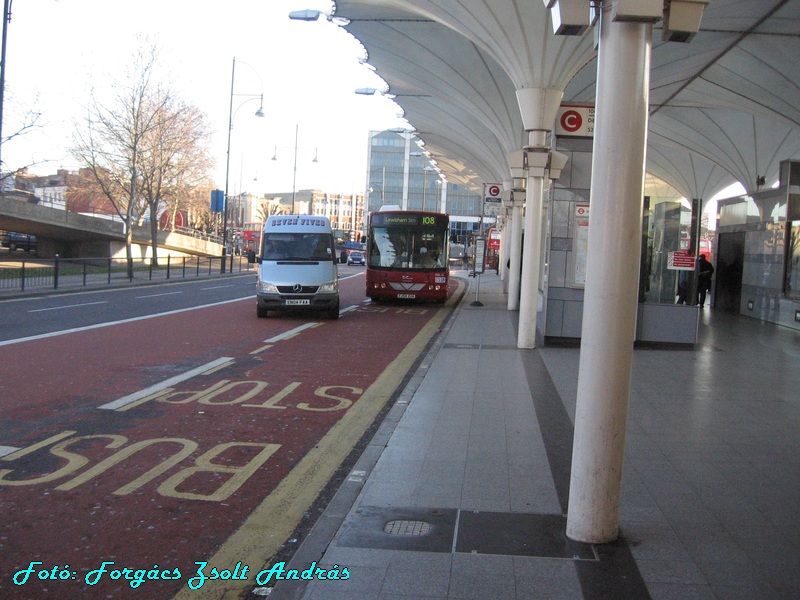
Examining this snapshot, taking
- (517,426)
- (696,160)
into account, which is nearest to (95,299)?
(517,426)

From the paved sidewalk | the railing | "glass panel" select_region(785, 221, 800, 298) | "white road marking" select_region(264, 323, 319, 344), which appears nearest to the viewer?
the paved sidewalk

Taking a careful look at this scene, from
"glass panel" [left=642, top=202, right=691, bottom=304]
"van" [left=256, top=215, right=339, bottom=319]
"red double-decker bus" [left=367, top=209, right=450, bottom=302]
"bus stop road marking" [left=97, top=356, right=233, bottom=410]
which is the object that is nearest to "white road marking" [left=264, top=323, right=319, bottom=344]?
"van" [left=256, top=215, right=339, bottom=319]

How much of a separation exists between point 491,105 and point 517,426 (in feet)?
51.8

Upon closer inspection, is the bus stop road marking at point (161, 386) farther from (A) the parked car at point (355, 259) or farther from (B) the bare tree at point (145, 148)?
Answer: (A) the parked car at point (355, 259)

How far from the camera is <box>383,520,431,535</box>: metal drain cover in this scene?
4.71 metres

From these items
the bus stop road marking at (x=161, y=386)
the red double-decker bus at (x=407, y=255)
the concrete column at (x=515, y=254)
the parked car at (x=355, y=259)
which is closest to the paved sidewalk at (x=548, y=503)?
the bus stop road marking at (x=161, y=386)

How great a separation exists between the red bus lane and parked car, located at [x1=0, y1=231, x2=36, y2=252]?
45.7 m

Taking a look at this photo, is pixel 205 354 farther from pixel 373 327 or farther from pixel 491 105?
pixel 491 105

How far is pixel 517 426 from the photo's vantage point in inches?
302

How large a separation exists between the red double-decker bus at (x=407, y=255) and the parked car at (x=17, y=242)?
38.1 m

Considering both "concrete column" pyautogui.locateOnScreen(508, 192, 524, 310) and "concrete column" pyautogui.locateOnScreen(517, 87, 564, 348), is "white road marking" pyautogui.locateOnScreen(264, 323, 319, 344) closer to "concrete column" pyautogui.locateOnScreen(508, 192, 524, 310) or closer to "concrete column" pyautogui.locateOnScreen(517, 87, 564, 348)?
"concrete column" pyautogui.locateOnScreen(517, 87, 564, 348)

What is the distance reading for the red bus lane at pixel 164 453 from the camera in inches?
171

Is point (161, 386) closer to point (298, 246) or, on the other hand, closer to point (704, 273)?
point (298, 246)

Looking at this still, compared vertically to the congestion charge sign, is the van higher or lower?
lower
